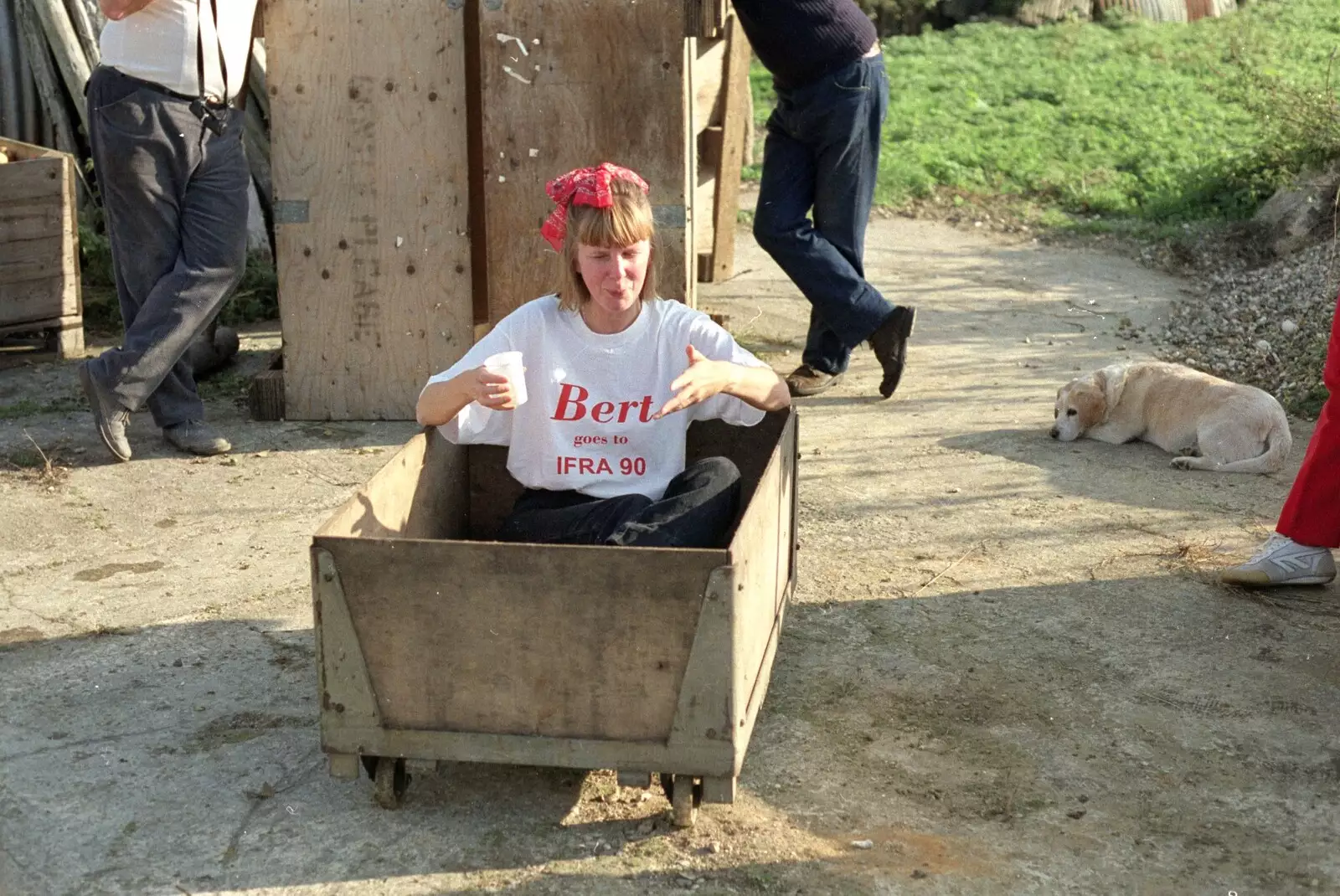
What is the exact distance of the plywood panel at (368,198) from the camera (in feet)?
20.3

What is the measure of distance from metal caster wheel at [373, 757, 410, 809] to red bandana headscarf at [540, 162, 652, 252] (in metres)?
1.31

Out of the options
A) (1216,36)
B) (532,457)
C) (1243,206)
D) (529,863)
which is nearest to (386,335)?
(532,457)

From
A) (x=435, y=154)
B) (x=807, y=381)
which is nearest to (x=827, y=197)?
(x=807, y=381)

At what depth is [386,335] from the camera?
645 centimetres

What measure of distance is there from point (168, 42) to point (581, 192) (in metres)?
2.69

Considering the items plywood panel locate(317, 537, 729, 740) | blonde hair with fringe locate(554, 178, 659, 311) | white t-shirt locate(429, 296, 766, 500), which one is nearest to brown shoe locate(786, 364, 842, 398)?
white t-shirt locate(429, 296, 766, 500)

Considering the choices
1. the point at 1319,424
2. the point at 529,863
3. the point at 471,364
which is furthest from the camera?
the point at 1319,424

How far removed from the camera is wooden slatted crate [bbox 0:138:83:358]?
708 cm

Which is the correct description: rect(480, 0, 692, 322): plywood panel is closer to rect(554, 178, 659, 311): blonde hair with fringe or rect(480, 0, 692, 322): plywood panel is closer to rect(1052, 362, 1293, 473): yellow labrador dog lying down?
rect(1052, 362, 1293, 473): yellow labrador dog lying down

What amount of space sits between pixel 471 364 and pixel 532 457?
0.32 meters

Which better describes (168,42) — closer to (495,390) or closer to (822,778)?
(495,390)

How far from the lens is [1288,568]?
4746mm

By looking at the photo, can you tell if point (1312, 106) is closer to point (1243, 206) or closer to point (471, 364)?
point (1243, 206)

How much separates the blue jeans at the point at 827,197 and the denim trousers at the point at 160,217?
2281 mm
